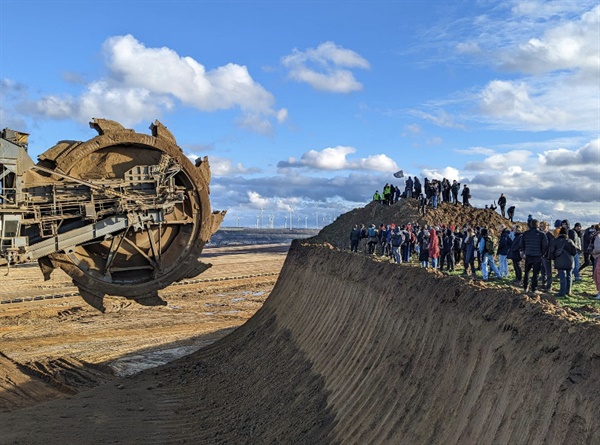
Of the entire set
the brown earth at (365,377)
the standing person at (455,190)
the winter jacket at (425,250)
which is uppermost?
the standing person at (455,190)

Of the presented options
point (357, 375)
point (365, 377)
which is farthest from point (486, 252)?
point (365, 377)

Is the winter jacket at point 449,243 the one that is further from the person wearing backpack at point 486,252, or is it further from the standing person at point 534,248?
the standing person at point 534,248

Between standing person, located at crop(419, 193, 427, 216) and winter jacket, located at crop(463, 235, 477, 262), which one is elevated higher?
standing person, located at crop(419, 193, 427, 216)

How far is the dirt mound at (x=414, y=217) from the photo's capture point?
28.0 m

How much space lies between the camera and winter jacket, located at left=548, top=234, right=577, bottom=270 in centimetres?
1034

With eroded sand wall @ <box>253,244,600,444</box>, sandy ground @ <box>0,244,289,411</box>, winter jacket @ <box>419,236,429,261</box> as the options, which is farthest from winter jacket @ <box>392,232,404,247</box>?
sandy ground @ <box>0,244,289,411</box>

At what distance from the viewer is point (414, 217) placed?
28.2 m

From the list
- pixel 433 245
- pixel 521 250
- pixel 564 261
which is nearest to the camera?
pixel 564 261

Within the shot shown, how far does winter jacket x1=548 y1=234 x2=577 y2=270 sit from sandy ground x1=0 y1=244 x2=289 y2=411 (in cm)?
1137

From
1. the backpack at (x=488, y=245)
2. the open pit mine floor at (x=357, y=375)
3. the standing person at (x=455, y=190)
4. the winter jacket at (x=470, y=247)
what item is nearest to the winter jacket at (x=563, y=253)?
the backpack at (x=488, y=245)

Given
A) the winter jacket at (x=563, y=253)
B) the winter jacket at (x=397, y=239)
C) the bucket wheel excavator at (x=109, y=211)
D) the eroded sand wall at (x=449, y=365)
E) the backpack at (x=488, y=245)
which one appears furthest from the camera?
the winter jacket at (x=397, y=239)

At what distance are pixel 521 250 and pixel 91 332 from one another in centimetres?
1588

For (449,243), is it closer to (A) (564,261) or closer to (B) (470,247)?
(B) (470,247)

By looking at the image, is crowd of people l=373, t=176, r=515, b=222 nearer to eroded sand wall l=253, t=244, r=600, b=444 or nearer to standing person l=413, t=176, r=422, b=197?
standing person l=413, t=176, r=422, b=197
